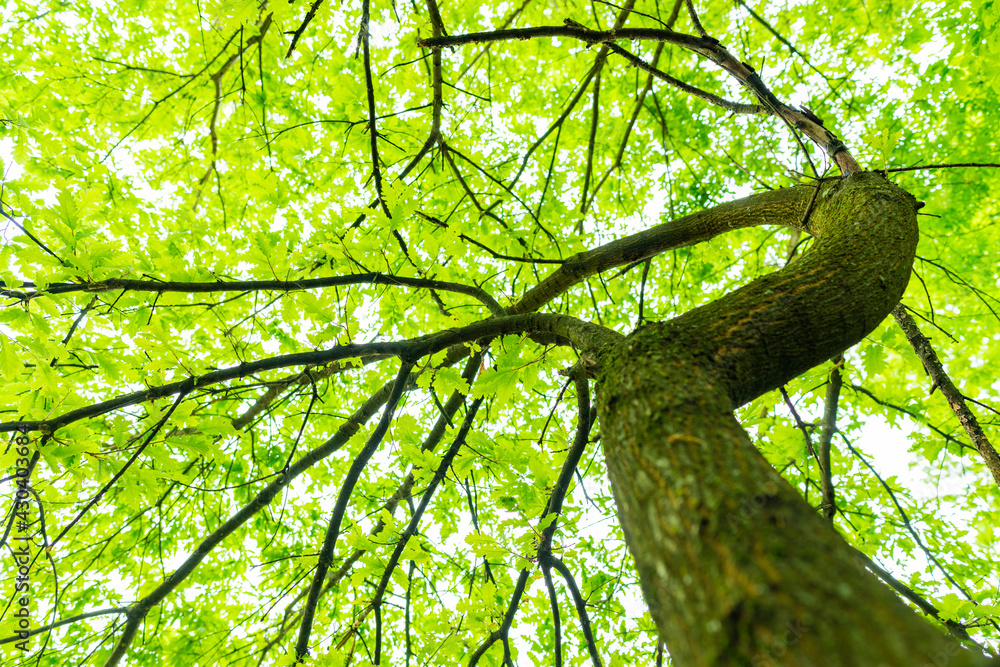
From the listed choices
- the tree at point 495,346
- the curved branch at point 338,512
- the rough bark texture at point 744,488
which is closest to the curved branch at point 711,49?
the tree at point 495,346

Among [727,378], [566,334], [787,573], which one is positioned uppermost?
[566,334]

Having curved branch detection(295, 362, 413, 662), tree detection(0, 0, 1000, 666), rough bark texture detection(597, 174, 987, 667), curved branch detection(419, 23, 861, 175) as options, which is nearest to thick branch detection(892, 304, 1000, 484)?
tree detection(0, 0, 1000, 666)

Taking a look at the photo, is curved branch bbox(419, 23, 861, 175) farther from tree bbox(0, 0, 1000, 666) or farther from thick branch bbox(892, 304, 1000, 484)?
thick branch bbox(892, 304, 1000, 484)

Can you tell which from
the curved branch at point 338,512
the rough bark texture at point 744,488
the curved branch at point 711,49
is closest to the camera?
the rough bark texture at point 744,488

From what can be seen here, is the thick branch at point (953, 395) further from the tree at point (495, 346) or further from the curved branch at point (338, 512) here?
the curved branch at point (338, 512)

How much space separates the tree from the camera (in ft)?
3.39

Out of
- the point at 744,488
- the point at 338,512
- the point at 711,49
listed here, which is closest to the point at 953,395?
the point at 711,49

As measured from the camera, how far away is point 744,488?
759 millimetres

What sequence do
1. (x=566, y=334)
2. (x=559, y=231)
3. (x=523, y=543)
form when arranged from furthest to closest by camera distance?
1. (x=559, y=231)
2. (x=523, y=543)
3. (x=566, y=334)

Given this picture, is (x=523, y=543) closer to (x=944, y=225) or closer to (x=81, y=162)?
(x=81, y=162)

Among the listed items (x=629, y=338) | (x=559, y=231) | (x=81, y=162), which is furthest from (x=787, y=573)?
(x=81, y=162)

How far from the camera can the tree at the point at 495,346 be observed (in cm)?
103

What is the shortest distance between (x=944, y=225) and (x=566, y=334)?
495 centimetres

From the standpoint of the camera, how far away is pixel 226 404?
12.1ft
